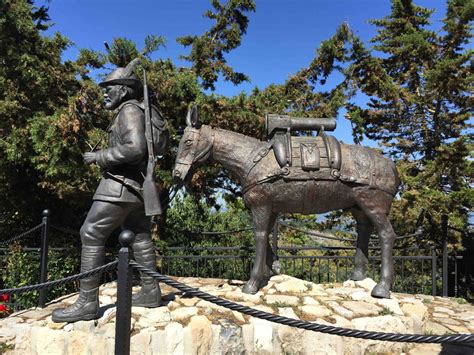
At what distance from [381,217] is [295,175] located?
45.5 inches

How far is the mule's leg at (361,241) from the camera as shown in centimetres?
462

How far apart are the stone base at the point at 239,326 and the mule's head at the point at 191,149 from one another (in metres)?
1.39

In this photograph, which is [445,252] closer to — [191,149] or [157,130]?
[191,149]

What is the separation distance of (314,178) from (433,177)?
4.17 meters

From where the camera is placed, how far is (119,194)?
338 centimetres

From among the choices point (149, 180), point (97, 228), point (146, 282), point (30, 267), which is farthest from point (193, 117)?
point (30, 267)

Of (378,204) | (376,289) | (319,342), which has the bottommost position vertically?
(319,342)

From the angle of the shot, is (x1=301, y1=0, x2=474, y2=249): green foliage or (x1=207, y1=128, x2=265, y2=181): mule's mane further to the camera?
(x1=301, y1=0, x2=474, y2=249): green foliage

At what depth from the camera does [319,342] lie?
3.37 m

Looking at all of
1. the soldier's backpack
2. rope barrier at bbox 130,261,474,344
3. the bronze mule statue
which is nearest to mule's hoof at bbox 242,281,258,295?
the bronze mule statue

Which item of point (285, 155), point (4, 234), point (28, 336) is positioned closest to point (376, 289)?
point (285, 155)

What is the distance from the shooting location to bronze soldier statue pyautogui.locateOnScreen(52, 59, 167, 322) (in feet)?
10.8

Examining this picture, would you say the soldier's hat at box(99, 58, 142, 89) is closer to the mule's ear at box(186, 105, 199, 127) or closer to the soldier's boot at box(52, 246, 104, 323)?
the mule's ear at box(186, 105, 199, 127)

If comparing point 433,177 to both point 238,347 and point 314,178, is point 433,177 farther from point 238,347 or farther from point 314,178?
point 238,347
